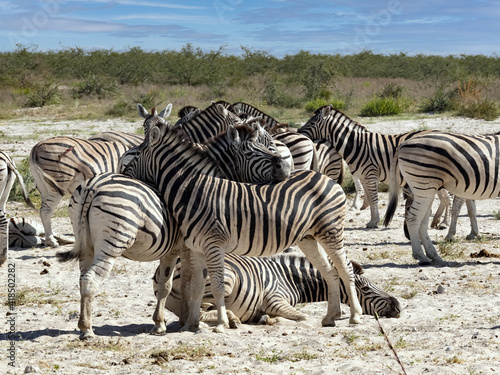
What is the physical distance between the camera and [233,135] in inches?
271

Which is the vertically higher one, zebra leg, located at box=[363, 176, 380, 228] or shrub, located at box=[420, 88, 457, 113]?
shrub, located at box=[420, 88, 457, 113]

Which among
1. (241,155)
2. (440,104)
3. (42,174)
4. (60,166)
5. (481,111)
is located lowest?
(42,174)

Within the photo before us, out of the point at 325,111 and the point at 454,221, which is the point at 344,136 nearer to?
the point at 325,111

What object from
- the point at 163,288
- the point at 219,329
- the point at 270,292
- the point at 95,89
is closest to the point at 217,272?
the point at 219,329

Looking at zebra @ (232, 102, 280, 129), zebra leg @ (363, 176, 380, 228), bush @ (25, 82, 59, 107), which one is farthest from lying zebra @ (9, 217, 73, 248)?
bush @ (25, 82, 59, 107)

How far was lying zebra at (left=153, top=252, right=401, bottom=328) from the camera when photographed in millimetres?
6805

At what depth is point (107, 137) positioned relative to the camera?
11.8 m

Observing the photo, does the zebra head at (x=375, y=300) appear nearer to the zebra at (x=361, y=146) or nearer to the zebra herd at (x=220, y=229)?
the zebra herd at (x=220, y=229)

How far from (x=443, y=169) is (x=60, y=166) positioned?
232 inches

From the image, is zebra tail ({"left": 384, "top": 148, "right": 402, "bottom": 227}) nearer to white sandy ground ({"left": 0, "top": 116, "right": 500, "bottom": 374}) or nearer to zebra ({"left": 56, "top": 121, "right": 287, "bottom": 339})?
white sandy ground ({"left": 0, "top": 116, "right": 500, "bottom": 374})

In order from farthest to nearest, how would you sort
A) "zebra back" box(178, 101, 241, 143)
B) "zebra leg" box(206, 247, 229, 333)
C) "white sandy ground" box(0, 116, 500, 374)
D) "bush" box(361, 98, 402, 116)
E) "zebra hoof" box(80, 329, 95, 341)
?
"bush" box(361, 98, 402, 116)
"zebra back" box(178, 101, 241, 143)
"zebra leg" box(206, 247, 229, 333)
"zebra hoof" box(80, 329, 95, 341)
"white sandy ground" box(0, 116, 500, 374)

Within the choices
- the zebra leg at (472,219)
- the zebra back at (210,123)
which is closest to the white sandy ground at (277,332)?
the zebra leg at (472,219)

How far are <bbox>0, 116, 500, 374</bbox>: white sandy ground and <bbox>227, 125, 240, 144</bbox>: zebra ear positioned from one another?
6.36 feet

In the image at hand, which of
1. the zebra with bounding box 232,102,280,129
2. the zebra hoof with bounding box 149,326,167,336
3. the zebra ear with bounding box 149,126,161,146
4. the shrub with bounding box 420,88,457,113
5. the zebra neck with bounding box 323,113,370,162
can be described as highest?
the shrub with bounding box 420,88,457,113
